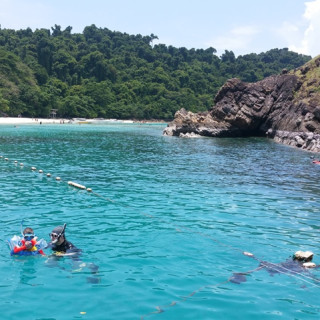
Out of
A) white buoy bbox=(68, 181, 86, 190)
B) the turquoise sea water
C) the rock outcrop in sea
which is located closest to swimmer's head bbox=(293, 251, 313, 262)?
the turquoise sea water

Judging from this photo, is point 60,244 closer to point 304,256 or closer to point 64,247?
point 64,247

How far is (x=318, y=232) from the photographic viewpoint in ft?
52.8

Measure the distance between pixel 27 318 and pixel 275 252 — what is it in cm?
849

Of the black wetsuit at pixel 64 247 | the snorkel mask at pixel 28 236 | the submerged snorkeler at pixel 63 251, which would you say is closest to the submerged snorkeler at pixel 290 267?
the submerged snorkeler at pixel 63 251

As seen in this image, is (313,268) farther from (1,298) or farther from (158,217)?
(1,298)

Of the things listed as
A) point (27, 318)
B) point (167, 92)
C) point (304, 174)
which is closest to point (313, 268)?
point (27, 318)

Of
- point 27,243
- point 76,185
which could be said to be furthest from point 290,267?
point 76,185

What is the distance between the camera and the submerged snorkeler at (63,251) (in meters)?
12.0

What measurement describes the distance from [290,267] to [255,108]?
7080cm

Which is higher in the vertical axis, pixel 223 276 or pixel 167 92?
pixel 167 92

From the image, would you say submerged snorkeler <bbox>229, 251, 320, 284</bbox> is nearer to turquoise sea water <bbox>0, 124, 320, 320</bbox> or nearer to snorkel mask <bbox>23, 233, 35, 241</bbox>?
turquoise sea water <bbox>0, 124, 320, 320</bbox>

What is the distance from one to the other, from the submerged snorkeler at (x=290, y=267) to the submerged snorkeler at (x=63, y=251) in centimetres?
434

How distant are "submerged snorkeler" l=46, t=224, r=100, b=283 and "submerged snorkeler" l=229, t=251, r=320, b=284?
4344 mm

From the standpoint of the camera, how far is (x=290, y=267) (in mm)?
12164
